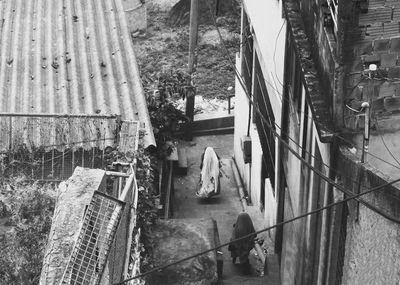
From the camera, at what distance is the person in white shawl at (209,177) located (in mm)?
16516

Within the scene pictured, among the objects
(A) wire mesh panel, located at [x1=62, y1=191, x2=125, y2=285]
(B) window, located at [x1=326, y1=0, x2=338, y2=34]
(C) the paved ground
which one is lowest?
(C) the paved ground

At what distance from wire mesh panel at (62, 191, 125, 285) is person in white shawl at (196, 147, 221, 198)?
37.2ft

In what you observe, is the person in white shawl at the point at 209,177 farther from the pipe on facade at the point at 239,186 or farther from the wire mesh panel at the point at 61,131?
the wire mesh panel at the point at 61,131

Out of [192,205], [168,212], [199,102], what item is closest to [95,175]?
[168,212]

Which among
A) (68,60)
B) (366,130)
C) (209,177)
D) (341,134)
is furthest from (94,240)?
(209,177)

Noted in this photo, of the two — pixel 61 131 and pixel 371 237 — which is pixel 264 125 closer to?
pixel 61 131

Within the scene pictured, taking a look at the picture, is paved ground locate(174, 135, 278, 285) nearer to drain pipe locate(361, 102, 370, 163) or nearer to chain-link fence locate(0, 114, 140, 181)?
chain-link fence locate(0, 114, 140, 181)

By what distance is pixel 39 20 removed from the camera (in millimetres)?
11875

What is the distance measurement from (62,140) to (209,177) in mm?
8099

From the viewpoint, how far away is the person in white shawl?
16.5 metres

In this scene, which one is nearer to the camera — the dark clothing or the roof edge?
the roof edge

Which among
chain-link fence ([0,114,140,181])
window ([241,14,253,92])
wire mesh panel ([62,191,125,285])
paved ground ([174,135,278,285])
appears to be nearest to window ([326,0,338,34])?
chain-link fence ([0,114,140,181])

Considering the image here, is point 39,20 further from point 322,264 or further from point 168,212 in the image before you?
point 322,264

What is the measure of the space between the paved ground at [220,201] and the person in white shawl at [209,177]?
12.0 inches
